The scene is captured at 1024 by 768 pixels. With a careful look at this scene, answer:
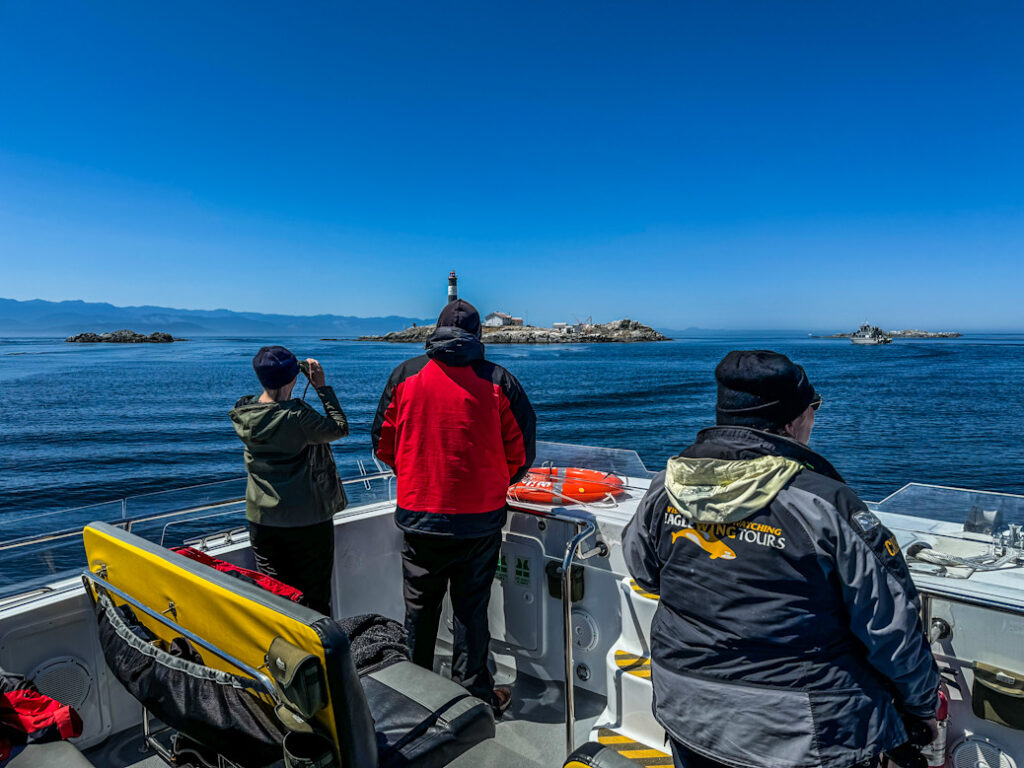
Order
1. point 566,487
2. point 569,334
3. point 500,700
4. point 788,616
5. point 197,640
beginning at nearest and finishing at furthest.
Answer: point 788,616 < point 197,640 < point 500,700 < point 566,487 < point 569,334

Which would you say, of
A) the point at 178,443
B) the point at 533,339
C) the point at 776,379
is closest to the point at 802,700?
the point at 776,379

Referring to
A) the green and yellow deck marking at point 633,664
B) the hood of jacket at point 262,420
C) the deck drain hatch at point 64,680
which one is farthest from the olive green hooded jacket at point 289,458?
the green and yellow deck marking at point 633,664

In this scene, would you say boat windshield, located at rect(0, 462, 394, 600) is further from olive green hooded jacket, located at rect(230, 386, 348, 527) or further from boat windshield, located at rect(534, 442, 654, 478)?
boat windshield, located at rect(534, 442, 654, 478)

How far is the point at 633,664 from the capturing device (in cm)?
256

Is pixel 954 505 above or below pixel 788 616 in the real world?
below

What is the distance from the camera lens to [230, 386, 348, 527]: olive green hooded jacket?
7.95 feet

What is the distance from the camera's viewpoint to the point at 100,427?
21391mm

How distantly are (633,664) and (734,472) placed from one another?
163 centimetres

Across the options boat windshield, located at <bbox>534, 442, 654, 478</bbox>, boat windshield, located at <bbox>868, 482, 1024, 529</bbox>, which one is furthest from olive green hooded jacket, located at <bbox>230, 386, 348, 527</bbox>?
boat windshield, located at <bbox>868, 482, 1024, 529</bbox>

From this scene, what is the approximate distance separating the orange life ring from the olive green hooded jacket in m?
0.89

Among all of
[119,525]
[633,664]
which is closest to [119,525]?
[119,525]

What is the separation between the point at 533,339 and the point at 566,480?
373ft

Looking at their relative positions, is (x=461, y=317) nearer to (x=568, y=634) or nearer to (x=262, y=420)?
(x=262, y=420)

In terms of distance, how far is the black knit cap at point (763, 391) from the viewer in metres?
1.31
